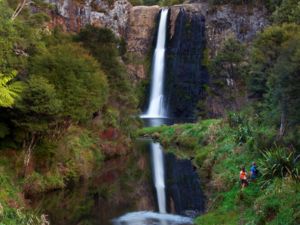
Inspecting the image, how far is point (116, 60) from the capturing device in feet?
160

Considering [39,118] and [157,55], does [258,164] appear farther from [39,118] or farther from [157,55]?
[157,55]

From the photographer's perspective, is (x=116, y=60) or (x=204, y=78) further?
(x=204, y=78)

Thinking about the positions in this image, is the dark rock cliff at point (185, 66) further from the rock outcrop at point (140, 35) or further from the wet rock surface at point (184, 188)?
the wet rock surface at point (184, 188)

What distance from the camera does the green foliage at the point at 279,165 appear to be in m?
23.5

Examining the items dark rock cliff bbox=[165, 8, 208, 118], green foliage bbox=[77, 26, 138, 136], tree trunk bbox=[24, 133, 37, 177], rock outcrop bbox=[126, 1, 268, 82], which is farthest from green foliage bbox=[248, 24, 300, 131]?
rock outcrop bbox=[126, 1, 268, 82]

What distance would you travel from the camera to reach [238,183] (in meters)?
26.5

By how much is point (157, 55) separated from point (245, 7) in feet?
57.2

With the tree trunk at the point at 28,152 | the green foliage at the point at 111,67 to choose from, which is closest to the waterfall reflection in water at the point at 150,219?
the tree trunk at the point at 28,152

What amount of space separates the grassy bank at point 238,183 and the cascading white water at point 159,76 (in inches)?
1347

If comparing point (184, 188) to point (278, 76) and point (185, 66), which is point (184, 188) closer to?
point (278, 76)

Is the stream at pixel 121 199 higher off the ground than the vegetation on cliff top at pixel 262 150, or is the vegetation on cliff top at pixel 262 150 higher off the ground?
the vegetation on cliff top at pixel 262 150

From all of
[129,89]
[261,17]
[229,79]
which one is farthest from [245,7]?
[129,89]

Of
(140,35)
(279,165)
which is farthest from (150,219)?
(140,35)

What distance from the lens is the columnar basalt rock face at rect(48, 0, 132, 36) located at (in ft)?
256
